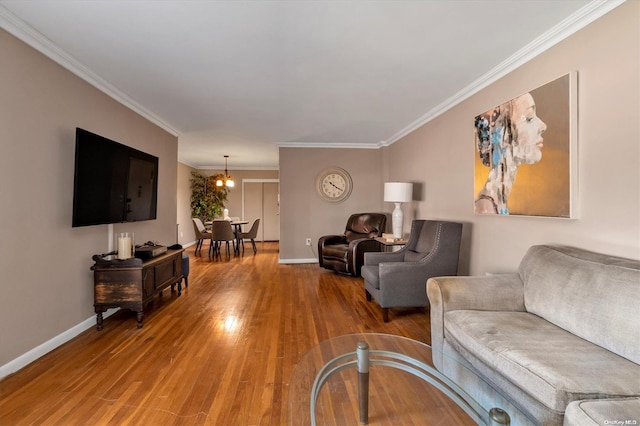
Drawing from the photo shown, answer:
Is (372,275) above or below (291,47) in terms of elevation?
below

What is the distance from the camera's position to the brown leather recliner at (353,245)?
443 cm

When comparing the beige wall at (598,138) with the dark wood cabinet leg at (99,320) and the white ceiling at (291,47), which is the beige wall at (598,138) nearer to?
the white ceiling at (291,47)

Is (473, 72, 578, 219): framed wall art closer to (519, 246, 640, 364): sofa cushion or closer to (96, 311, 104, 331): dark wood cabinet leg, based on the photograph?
(519, 246, 640, 364): sofa cushion

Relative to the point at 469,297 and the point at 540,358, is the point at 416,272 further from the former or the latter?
the point at 540,358

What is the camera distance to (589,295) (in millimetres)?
1495

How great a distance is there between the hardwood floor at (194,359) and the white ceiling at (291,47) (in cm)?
225

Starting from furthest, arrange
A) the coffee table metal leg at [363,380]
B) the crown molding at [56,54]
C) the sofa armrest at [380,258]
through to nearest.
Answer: the sofa armrest at [380,258] < the crown molding at [56,54] < the coffee table metal leg at [363,380]

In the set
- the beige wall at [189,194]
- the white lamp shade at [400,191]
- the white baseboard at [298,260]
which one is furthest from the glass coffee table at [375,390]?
the beige wall at [189,194]

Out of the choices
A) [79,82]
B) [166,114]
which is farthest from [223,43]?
[166,114]

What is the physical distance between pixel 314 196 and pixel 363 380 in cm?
441

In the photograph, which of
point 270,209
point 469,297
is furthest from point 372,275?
point 270,209

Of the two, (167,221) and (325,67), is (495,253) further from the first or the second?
(167,221)

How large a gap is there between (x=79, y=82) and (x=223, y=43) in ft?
4.70

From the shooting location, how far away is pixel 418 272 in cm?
291
